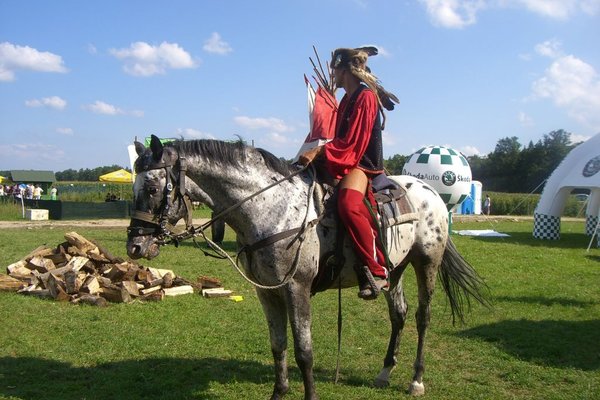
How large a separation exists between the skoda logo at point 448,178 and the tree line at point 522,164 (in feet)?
154

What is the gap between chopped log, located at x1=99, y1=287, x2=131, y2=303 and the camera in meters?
8.30

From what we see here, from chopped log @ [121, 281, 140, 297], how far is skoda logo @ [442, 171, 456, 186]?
1219 cm

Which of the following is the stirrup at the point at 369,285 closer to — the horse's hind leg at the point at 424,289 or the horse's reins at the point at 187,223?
the horse's reins at the point at 187,223

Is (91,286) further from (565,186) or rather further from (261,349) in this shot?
(565,186)

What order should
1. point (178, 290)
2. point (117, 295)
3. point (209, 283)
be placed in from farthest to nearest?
point (209, 283), point (178, 290), point (117, 295)

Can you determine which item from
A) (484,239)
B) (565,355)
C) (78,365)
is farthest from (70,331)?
(484,239)

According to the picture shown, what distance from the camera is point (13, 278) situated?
29.9 ft

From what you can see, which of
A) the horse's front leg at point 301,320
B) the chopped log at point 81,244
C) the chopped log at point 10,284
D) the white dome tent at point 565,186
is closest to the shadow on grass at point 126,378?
the horse's front leg at point 301,320

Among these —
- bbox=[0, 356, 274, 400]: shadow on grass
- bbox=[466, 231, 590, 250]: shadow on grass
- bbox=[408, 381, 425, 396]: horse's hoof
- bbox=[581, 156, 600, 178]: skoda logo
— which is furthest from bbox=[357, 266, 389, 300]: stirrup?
bbox=[581, 156, 600, 178]: skoda logo

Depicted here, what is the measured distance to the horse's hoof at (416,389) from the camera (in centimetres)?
484

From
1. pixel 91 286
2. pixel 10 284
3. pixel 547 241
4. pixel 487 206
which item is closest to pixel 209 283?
pixel 91 286

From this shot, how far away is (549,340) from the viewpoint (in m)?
6.52

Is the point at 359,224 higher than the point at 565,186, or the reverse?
the point at 565,186

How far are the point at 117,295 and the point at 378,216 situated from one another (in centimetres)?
554
